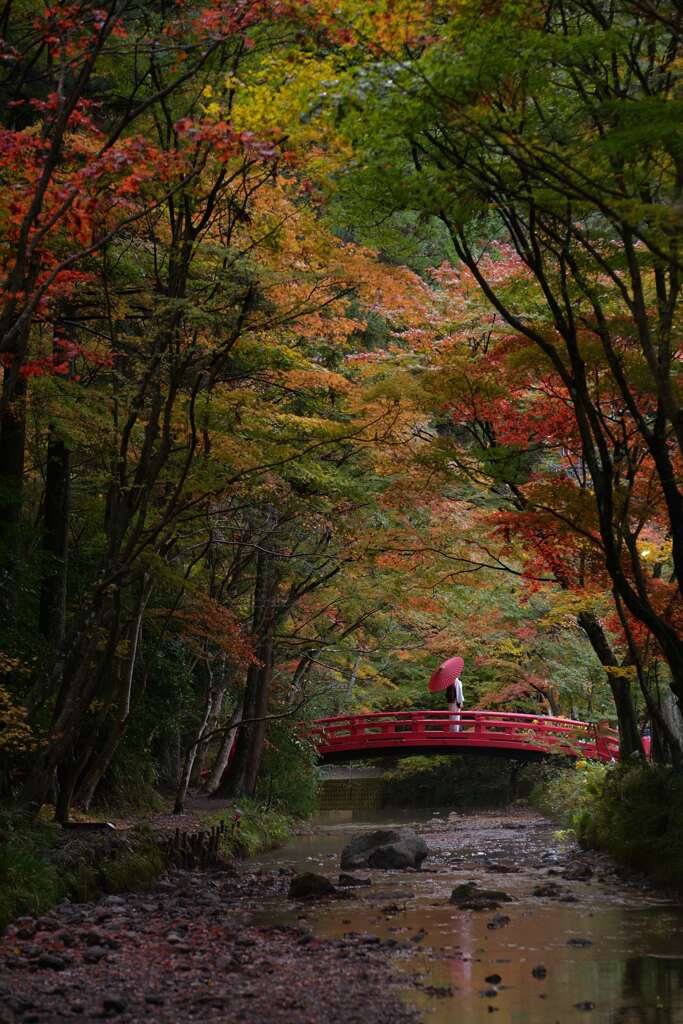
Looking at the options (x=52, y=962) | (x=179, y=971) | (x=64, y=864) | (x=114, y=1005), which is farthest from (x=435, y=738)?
(x=114, y=1005)

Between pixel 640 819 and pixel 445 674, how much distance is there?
13.4 meters

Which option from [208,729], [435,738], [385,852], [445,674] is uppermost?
[445,674]

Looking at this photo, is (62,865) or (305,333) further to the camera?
(305,333)

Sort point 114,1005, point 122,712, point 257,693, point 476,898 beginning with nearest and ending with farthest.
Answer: point 114,1005 < point 476,898 < point 122,712 < point 257,693

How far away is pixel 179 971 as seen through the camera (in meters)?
6.38

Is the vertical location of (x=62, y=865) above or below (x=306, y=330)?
below

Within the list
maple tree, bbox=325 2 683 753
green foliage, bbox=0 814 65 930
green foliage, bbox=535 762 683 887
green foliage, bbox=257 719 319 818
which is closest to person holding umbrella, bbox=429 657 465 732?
green foliage, bbox=257 719 319 818

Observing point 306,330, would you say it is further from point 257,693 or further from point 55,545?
point 257,693

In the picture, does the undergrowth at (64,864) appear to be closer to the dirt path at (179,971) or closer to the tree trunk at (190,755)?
the dirt path at (179,971)

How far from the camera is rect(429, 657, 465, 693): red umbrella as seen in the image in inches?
961

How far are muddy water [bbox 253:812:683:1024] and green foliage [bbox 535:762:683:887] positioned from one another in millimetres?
263

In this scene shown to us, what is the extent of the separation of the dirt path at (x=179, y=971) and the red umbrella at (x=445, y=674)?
15812mm

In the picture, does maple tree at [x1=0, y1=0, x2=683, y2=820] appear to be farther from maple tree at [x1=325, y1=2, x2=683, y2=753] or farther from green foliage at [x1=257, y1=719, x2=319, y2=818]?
green foliage at [x1=257, y1=719, x2=319, y2=818]

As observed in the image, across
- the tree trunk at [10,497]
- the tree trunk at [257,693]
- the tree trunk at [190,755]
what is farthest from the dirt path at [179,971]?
the tree trunk at [257,693]
